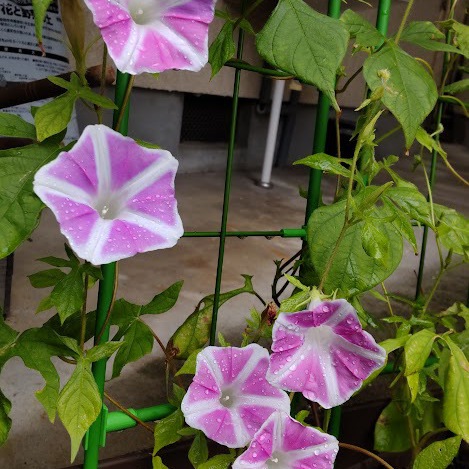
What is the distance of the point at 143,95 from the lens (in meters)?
3.88

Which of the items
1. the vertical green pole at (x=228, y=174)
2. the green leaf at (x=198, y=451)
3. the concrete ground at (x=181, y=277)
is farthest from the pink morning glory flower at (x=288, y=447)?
the concrete ground at (x=181, y=277)

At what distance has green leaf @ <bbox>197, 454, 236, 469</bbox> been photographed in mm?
794

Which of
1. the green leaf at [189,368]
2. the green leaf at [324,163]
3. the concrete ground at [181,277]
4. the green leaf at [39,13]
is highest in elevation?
the green leaf at [39,13]

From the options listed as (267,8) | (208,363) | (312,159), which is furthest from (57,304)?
(267,8)

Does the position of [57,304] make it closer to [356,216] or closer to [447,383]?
[356,216]

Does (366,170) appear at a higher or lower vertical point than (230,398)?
higher

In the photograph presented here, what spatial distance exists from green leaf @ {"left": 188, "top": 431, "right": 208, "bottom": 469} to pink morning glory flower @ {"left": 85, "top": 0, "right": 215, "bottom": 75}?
50 cm

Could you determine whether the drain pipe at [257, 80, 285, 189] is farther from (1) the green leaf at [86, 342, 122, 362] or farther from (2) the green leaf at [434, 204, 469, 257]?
(1) the green leaf at [86, 342, 122, 362]

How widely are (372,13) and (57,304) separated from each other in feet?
16.5

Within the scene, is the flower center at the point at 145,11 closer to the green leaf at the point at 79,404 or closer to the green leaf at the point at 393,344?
the green leaf at the point at 79,404

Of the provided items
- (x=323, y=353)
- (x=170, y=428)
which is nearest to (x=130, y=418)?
(x=170, y=428)

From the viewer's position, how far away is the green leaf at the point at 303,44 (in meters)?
0.63

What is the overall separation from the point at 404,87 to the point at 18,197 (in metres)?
0.45

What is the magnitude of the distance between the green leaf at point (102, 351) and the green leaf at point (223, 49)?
345mm
